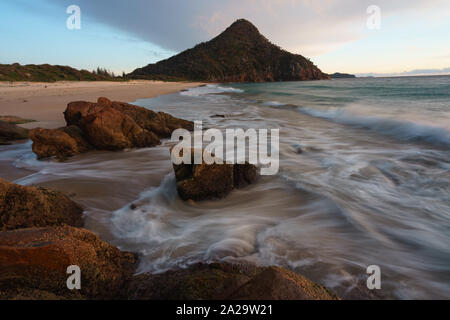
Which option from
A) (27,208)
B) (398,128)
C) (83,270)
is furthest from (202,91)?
(83,270)

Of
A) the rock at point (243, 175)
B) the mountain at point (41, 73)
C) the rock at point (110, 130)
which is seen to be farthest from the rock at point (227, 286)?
the mountain at point (41, 73)

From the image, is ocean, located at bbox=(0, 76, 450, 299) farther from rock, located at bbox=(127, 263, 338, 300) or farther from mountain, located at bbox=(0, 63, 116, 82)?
mountain, located at bbox=(0, 63, 116, 82)

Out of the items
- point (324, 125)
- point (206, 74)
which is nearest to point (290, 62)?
point (206, 74)

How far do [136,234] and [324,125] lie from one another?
9.50 meters

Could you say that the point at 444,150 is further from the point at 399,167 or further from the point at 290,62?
the point at 290,62

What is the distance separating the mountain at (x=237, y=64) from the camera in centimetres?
9269

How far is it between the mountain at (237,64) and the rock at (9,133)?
86886mm

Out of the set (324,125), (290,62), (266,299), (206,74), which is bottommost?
(266,299)

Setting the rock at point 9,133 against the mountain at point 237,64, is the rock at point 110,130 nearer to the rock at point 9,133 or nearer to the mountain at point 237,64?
the rock at point 9,133

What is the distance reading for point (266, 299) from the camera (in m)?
1.17

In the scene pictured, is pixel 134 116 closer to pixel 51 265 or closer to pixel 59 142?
pixel 59 142

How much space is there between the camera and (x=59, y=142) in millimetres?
4980

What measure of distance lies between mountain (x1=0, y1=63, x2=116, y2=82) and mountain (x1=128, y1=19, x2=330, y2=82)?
58.4m

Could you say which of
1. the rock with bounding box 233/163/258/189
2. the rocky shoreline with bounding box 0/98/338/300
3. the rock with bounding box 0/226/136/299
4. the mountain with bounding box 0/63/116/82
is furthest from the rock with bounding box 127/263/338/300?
the mountain with bounding box 0/63/116/82
